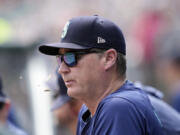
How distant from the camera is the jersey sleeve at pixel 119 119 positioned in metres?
2.52

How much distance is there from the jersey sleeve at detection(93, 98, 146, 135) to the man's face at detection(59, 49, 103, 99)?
251 mm

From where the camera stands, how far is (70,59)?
2.88 metres

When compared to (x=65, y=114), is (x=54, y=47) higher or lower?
higher

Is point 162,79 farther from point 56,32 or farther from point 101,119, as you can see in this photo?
point 101,119

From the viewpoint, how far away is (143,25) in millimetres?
13023

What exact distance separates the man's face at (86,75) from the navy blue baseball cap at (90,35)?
0.26 feet

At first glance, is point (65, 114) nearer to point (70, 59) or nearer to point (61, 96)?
point (61, 96)

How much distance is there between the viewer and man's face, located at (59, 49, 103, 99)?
112 inches

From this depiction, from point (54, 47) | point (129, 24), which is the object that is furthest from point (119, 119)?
point (129, 24)

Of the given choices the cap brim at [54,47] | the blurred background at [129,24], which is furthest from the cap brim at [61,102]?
the blurred background at [129,24]

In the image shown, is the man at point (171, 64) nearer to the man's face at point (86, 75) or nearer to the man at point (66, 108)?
the man at point (66, 108)

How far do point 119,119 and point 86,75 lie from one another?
438 millimetres

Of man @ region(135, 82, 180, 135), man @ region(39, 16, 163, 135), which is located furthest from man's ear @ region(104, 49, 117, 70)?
man @ region(135, 82, 180, 135)

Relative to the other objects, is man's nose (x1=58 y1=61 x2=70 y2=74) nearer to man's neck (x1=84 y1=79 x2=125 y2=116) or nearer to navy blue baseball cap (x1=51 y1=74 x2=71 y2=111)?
man's neck (x1=84 y1=79 x2=125 y2=116)
